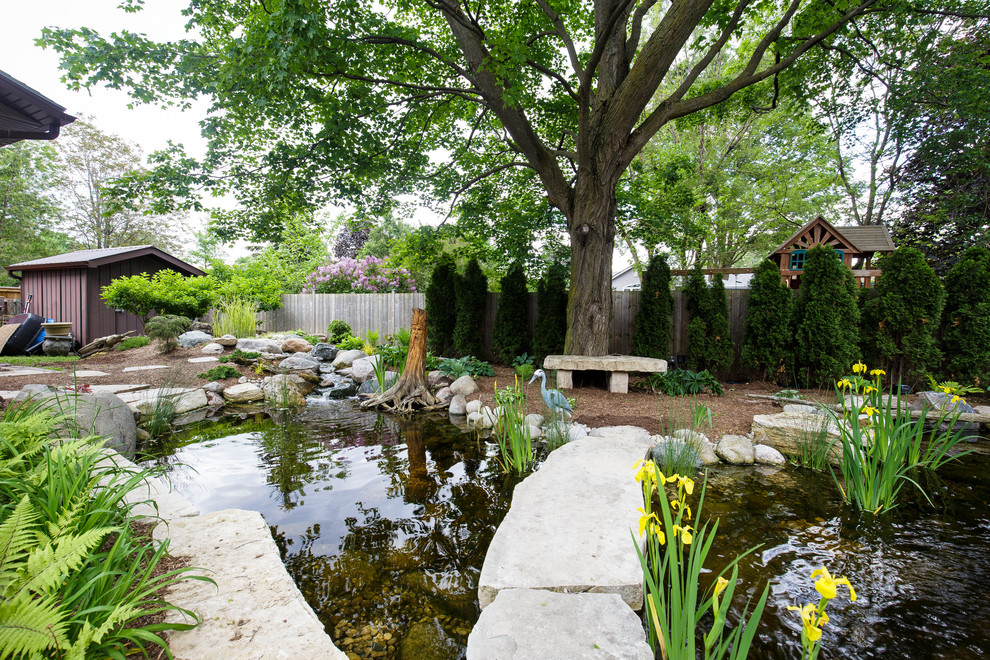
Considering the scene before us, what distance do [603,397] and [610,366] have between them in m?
0.43

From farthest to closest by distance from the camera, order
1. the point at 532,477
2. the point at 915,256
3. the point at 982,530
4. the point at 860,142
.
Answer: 1. the point at 860,142
2. the point at 915,256
3. the point at 532,477
4. the point at 982,530

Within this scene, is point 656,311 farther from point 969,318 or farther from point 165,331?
point 165,331

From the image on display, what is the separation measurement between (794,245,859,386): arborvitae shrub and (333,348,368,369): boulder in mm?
7262

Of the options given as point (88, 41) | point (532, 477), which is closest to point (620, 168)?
point (532, 477)

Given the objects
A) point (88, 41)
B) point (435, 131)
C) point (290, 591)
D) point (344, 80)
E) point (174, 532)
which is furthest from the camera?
point (435, 131)

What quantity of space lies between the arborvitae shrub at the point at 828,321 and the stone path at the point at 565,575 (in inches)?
193

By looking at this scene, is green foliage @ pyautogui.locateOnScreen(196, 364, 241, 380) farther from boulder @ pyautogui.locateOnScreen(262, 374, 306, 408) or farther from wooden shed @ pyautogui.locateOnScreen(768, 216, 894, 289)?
wooden shed @ pyautogui.locateOnScreen(768, 216, 894, 289)

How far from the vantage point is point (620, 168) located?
18.9ft

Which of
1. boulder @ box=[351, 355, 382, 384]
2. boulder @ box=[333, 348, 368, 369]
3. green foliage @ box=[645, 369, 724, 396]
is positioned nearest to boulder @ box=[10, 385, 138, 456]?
Answer: boulder @ box=[351, 355, 382, 384]

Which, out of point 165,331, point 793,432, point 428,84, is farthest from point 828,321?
point 165,331

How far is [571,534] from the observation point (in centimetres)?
205

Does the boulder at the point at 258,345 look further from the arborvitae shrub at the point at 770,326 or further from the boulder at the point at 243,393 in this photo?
the arborvitae shrub at the point at 770,326

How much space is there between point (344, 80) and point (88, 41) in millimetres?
2810

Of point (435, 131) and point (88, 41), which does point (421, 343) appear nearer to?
point (435, 131)
